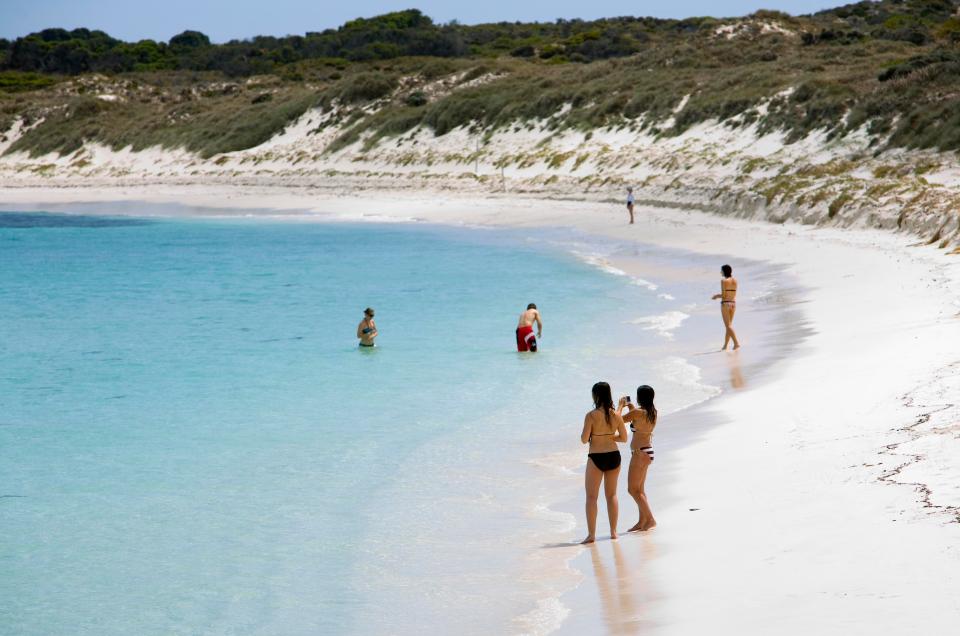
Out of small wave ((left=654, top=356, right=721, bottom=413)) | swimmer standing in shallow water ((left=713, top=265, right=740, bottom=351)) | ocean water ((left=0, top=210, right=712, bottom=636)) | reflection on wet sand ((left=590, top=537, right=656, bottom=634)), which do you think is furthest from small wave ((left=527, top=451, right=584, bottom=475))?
swimmer standing in shallow water ((left=713, top=265, right=740, bottom=351))

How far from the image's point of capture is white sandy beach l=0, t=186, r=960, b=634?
7215mm

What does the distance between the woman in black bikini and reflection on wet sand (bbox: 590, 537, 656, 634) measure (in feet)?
0.85

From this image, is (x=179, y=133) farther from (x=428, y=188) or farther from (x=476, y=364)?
(x=476, y=364)

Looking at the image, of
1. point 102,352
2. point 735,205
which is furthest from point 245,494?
point 735,205

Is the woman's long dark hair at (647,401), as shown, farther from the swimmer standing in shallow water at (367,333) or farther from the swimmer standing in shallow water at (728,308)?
the swimmer standing in shallow water at (367,333)

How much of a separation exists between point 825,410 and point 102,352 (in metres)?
14.7

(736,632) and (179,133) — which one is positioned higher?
(179,133)

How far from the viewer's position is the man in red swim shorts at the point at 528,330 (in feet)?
62.0

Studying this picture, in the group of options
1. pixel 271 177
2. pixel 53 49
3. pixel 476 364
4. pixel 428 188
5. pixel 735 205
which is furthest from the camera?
pixel 53 49

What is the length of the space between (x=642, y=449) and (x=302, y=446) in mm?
5563

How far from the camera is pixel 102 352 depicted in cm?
2205

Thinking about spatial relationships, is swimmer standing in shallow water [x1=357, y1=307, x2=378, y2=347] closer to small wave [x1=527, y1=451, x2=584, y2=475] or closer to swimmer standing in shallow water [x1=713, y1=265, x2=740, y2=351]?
swimmer standing in shallow water [x1=713, y1=265, x2=740, y2=351]

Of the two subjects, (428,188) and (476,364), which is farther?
(428,188)

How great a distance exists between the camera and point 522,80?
6812 centimetres
